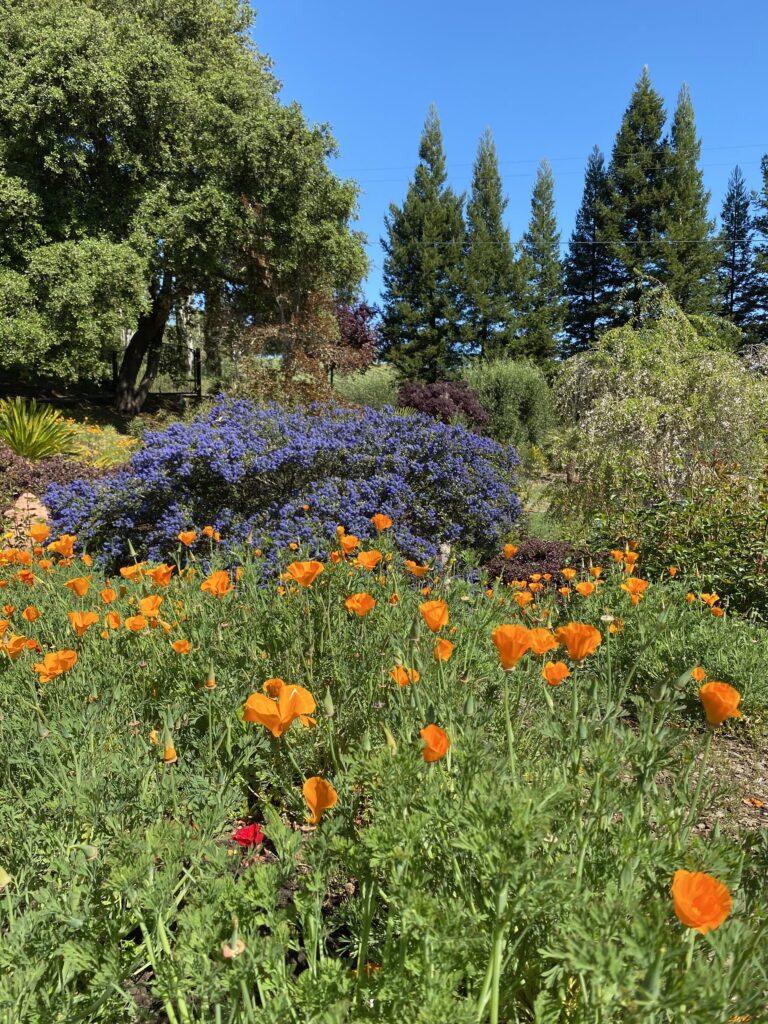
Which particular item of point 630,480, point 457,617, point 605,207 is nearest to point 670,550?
point 630,480

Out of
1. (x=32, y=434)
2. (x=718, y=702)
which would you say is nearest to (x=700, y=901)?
(x=718, y=702)

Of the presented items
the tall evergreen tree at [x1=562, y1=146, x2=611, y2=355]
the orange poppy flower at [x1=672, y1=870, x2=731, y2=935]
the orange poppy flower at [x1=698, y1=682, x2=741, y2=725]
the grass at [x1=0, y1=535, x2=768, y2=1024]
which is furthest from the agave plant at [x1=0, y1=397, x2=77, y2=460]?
the tall evergreen tree at [x1=562, y1=146, x2=611, y2=355]

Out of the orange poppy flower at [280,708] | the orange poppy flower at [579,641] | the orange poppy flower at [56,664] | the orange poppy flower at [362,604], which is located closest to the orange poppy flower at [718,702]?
the orange poppy flower at [579,641]

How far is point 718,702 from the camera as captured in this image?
36.5 inches

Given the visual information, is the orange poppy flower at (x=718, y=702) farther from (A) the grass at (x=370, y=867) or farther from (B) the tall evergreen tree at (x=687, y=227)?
(B) the tall evergreen tree at (x=687, y=227)

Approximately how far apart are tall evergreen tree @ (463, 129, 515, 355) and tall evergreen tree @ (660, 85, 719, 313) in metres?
5.48

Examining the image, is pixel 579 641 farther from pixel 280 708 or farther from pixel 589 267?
pixel 589 267

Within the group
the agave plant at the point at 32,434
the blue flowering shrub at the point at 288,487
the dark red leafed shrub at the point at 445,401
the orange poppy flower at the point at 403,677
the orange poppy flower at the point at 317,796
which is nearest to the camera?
the orange poppy flower at the point at 317,796

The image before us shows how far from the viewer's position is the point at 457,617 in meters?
2.22

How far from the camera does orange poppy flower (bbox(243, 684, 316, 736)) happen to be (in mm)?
1027

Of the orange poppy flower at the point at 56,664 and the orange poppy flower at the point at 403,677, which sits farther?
the orange poppy flower at the point at 56,664

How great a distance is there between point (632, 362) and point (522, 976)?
684 cm

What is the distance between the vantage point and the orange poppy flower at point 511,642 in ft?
3.52

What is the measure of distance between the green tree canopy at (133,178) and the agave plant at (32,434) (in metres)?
2.09
